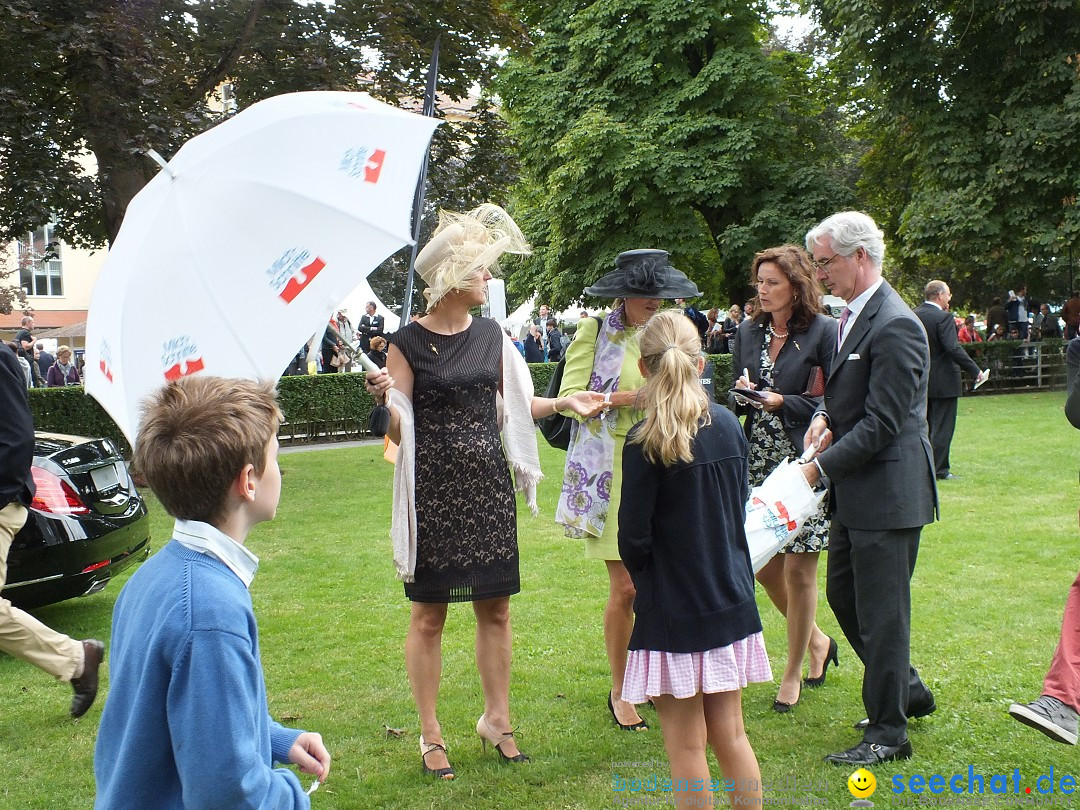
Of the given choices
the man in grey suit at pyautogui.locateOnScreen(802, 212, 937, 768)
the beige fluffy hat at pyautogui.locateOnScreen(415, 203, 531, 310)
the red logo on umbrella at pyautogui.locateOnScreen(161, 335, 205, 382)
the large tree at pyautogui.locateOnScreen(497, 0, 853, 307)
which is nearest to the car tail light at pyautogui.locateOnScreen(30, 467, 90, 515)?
the beige fluffy hat at pyautogui.locateOnScreen(415, 203, 531, 310)

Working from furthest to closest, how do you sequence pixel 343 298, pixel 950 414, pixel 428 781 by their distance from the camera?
pixel 950 414
pixel 428 781
pixel 343 298

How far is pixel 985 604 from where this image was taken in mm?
6418

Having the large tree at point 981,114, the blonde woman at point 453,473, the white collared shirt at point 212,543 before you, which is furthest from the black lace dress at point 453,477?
the large tree at point 981,114

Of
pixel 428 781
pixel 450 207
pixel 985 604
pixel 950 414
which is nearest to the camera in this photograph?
pixel 428 781

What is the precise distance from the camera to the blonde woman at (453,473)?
4.29m

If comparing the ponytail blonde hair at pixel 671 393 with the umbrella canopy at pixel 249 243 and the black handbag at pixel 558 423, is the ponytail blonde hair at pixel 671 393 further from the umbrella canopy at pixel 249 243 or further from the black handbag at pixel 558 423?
the black handbag at pixel 558 423

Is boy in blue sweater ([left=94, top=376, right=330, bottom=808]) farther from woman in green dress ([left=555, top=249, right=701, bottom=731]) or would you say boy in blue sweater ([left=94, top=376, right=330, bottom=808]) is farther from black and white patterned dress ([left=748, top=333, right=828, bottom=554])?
black and white patterned dress ([left=748, top=333, right=828, bottom=554])

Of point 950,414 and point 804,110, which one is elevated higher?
point 804,110

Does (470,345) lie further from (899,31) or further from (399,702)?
(899,31)

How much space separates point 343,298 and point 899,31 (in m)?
22.8

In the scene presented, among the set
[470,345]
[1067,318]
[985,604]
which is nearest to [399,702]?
[470,345]

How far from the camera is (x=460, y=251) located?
429cm

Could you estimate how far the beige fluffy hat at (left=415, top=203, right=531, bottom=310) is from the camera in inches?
168

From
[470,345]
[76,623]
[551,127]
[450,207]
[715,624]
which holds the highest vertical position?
[551,127]
